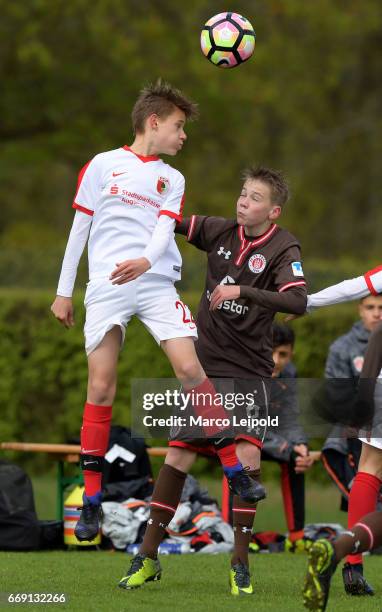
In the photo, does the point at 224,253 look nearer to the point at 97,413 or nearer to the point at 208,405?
the point at 208,405

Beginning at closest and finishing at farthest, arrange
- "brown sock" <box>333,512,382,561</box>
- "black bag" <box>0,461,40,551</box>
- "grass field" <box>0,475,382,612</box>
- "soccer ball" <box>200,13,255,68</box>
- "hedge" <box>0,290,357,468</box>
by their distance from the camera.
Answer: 1. "brown sock" <box>333,512,382,561</box>
2. "grass field" <box>0,475,382,612</box>
3. "soccer ball" <box>200,13,255,68</box>
4. "black bag" <box>0,461,40,551</box>
5. "hedge" <box>0,290,357,468</box>

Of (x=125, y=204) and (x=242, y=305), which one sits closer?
(x=125, y=204)

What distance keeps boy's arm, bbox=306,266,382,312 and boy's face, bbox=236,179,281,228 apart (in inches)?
20.4

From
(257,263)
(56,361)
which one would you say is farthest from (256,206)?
(56,361)

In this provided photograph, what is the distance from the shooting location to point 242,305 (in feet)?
24.1

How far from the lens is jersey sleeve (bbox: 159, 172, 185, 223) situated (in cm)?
713

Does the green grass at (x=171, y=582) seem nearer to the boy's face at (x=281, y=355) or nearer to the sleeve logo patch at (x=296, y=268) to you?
the boy's face at (x=281, y=355)

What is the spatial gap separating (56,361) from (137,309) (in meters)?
6.56

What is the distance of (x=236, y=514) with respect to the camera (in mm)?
7359

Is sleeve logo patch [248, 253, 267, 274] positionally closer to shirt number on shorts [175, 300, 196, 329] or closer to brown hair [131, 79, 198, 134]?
shirt number on shorts [175, 300, 196, 329]

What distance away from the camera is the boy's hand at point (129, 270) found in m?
6.86

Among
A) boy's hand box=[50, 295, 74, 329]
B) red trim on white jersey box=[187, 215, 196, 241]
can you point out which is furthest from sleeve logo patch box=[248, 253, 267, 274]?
boy's hand box=[50, 295, 74, 329]

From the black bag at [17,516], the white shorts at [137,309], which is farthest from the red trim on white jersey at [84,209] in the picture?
the black bag at [17,516]

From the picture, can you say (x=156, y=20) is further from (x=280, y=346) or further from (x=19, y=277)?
(x=280, y=346)
